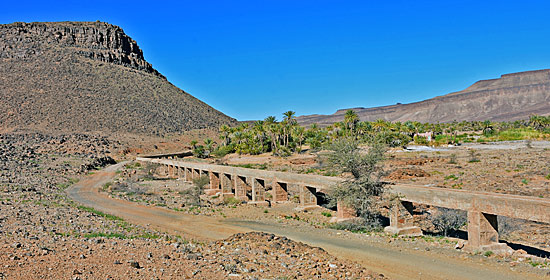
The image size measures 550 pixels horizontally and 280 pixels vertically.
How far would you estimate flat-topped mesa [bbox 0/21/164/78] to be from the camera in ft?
332

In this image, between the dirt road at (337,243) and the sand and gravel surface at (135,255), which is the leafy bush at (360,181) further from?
the sand and gravel surface at (135,255)

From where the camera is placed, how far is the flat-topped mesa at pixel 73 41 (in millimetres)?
101250

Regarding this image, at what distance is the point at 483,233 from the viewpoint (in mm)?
12133

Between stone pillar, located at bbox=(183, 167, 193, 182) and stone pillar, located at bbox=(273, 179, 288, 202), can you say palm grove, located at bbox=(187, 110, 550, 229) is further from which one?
stone pillar, located at bbox=(183, 167, 193, 182)

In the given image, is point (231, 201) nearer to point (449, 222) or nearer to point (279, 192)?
point (279, 192)

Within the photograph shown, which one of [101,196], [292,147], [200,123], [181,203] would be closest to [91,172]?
[101,196]

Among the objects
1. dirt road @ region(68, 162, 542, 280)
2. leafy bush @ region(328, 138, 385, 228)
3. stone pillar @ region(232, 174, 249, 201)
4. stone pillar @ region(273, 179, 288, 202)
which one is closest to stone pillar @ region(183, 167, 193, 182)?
stone pillar @ region(232, 174, 249, 201)

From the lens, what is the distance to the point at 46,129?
7475 cm

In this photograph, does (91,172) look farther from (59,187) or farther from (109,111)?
(109,111)

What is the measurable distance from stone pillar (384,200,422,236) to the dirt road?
1614mm

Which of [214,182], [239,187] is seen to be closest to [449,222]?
[239,187]

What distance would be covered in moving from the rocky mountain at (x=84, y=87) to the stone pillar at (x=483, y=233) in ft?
254

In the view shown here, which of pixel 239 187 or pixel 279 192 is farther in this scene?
pixel 239 187

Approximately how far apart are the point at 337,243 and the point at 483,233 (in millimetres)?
4463
